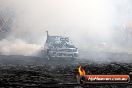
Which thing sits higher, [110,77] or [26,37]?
[26,37]

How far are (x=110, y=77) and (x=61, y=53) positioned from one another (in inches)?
2153

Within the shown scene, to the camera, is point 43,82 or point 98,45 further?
point 98,45

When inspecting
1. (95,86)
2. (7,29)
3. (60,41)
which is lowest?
(95,86)

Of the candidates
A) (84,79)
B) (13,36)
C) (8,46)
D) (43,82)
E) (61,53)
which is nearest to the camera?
(84,79)

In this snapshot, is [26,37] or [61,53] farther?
[26,37]

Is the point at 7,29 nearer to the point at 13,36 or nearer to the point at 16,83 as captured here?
the point at 13,36

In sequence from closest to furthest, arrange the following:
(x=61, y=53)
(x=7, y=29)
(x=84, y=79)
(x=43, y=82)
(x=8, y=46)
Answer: (x=84, y=79) < (x=43, y=82) < (x=61, y=53) < (x=8, y=46) < (x=7, y=29)

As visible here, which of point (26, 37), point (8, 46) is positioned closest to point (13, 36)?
point (26, 37)

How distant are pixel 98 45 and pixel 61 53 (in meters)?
80.6

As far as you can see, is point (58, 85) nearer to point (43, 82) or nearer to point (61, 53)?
point (43, 82)

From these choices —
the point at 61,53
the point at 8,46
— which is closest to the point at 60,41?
the point at 61,53

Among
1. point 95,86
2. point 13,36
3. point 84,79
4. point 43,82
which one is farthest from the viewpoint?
point 13,36

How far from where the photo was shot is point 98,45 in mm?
175000

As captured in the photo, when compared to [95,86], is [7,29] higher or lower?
higher
